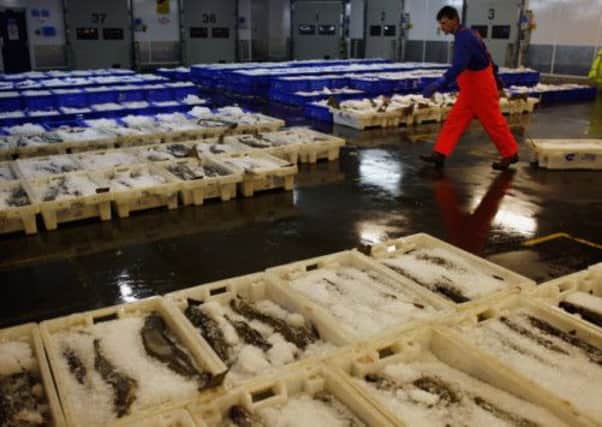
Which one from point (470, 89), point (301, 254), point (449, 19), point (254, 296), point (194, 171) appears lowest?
point (301, 254)

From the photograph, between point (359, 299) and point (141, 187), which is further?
point (141, 187)

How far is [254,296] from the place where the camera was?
3061 millimetres

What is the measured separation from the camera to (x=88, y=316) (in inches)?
107

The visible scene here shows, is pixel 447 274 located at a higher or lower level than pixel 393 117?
lower

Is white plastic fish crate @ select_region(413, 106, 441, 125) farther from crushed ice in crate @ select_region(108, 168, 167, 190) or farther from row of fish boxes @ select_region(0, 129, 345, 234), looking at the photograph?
crushed ice in crate @ select_region(108, 168, 167, 190)

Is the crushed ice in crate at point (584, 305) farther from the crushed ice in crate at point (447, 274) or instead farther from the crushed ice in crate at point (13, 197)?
the crushed ice in crate at point (13, 197)

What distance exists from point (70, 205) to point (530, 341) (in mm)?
3985

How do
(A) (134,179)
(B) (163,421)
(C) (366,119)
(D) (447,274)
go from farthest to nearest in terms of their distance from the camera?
1. (C) (366,119)
2. (A) (134,179)
3. (D) (447,274)
4. (B) (163,421)

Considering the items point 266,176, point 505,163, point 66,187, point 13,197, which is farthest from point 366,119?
point 13,197

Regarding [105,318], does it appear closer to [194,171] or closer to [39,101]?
[194,171]

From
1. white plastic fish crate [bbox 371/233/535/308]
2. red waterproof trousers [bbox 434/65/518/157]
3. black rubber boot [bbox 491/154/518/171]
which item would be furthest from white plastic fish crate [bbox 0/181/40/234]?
black rubber boot [bbox 491/154/518/171]

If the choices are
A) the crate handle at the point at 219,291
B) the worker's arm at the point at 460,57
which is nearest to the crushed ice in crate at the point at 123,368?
the crate handle at the point at 219,291

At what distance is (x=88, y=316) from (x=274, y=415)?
3.75 feet

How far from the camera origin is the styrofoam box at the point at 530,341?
2102mm
